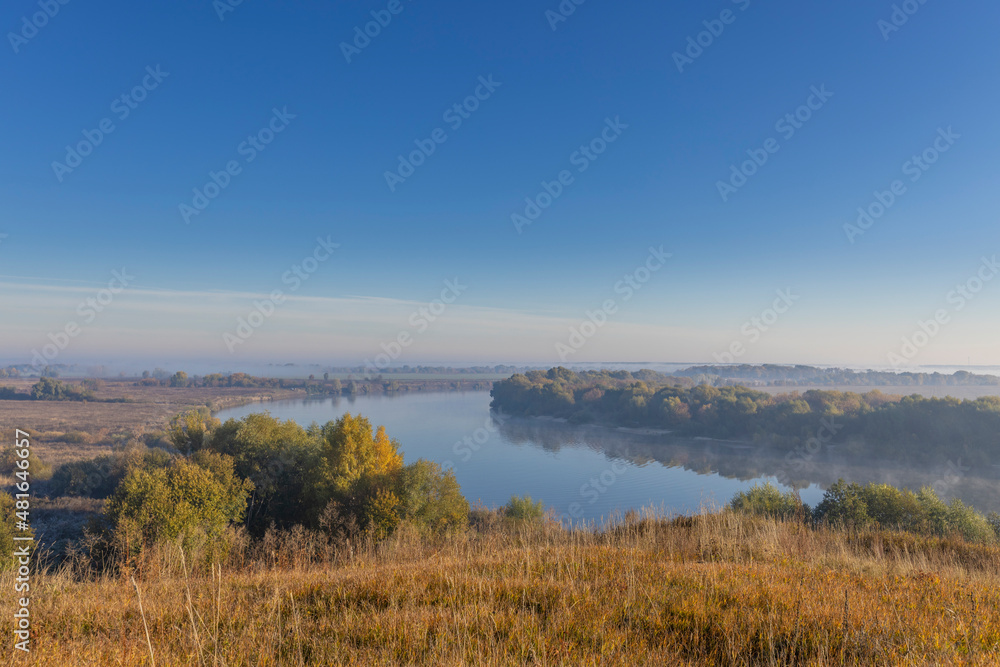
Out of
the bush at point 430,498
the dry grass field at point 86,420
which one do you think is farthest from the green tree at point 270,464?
the dry grass field at point 86,420

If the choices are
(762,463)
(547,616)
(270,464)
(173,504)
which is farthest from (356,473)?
(762,463)

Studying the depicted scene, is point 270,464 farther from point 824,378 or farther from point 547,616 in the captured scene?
point 824,378

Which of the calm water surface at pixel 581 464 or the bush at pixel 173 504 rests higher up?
the bush at pixel 173 504

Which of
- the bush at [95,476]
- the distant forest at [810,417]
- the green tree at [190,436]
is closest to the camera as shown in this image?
the green tree at [190,436]

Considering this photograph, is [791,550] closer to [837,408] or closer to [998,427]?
[998,427]

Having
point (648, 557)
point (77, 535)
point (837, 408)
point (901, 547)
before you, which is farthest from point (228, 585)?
point (837, 408)

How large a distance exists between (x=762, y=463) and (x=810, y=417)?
12.5 m

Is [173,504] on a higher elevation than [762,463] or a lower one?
higher

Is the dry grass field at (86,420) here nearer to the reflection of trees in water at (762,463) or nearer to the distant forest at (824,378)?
the reflection of trees in water at (762,463)

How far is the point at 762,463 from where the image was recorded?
49156 millimetres

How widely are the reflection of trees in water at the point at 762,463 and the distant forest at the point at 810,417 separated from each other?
1.88 metres

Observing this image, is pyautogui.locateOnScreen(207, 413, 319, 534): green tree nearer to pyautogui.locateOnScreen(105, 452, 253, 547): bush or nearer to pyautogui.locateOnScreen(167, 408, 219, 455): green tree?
pyautogui.locateOnScreen(167, 408, 219, 455): green tree

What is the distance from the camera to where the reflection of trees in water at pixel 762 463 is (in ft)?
127

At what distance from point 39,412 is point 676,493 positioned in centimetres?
9036
